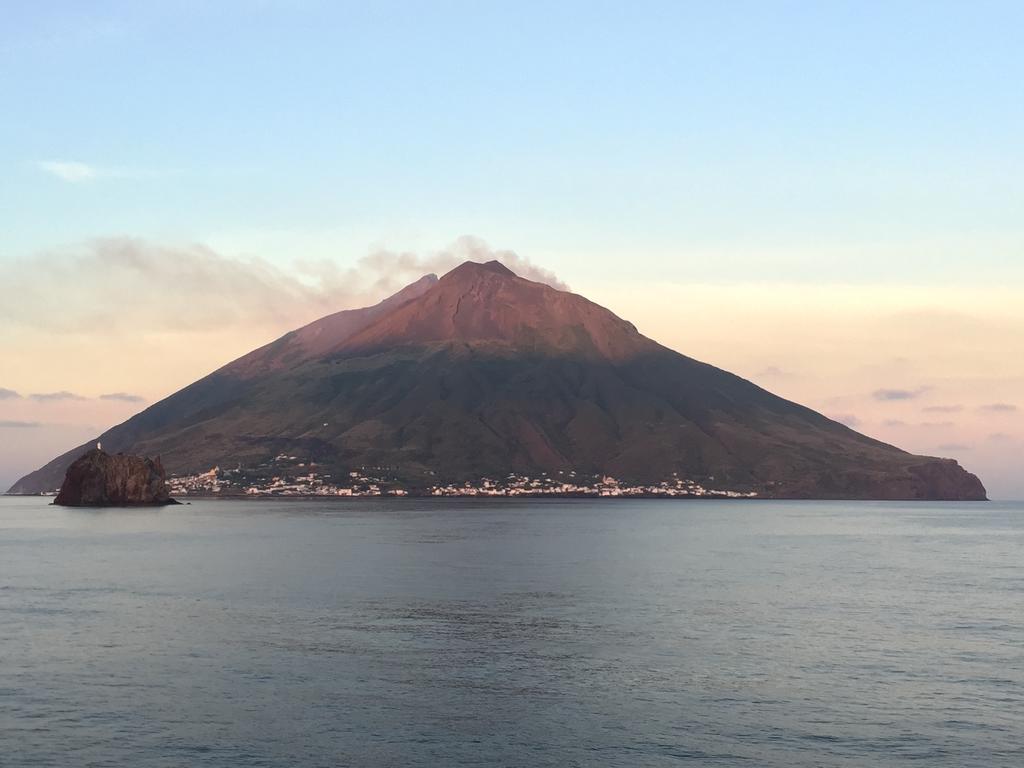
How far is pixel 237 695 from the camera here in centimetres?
6178

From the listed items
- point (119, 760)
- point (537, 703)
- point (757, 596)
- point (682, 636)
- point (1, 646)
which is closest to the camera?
point (119, 760)

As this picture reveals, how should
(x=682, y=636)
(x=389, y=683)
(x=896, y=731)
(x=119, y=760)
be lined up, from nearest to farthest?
1. (x=119, y=760)
2. (x=896, y=731)
3. (x=389, y=683)
4. (x=682, y=636)

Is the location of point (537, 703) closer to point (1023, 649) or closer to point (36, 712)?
point (36, 712)

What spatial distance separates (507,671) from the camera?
228ft

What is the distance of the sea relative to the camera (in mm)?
51406

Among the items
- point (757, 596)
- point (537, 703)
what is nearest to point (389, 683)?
point (537, 703)

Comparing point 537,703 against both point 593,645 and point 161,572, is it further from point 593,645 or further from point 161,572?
point 161,572

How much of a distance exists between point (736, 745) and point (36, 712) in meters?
36.1

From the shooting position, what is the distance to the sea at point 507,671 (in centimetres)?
5141

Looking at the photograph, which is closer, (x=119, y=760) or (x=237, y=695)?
(x=119, y=760)

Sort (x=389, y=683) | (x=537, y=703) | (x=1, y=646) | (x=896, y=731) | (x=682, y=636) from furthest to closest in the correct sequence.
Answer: (x=682, y=636) → (x=1, y=646) → (x=389, y=683) → (x=537, y=703) → (x=896, y=731)

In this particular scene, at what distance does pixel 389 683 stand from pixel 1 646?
3015 centimetres

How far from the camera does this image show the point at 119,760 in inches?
1919

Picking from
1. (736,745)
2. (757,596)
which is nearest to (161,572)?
(757,596)
